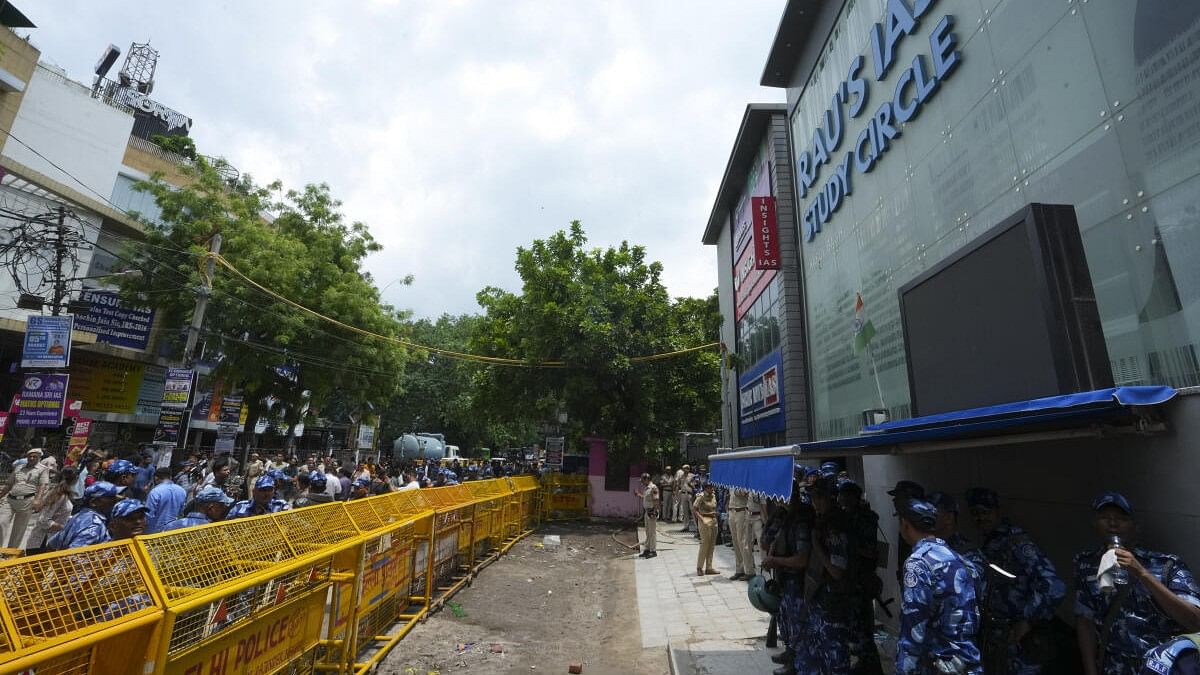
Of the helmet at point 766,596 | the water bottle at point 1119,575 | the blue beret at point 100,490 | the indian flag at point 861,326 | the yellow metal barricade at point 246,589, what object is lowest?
the helmet at point 766,596

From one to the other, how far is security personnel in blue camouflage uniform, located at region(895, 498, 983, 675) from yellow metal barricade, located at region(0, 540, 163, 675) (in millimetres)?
3907

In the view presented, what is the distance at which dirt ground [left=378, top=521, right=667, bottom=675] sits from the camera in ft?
20.2

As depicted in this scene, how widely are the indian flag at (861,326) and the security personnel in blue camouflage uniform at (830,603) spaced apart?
→ 5142 millimetres

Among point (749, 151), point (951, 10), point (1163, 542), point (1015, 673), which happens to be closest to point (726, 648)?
point (1015, 673)

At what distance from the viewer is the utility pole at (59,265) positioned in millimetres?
18000

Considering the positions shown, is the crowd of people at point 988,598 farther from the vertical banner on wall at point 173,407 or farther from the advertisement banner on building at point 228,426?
the advertisement banner on building at point 228,426

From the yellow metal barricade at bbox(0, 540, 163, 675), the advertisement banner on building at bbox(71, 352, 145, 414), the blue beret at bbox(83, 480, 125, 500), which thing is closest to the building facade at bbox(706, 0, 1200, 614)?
the yellow metal barricade at bbox(0, 540, 163, 675)

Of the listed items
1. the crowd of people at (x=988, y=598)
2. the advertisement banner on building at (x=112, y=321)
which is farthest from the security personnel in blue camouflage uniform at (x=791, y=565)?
the advertisement banner on building at (x=112, y=321)

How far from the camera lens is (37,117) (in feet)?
73.8

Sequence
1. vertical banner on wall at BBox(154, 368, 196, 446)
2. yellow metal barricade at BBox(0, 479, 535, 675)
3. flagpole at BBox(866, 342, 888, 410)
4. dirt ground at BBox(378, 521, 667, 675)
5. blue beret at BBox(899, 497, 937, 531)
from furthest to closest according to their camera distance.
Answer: vertical banner on wall at BBox(154, 368, 196, 446) → flagpole at BBox(866, 342, 888, 410) → dirt ground at BBox(378, 521, 667, 675) → blue beret at BBox(899, 497, 937, 531) → yellow metal barricade at BBox(0, 479, 535, 675)

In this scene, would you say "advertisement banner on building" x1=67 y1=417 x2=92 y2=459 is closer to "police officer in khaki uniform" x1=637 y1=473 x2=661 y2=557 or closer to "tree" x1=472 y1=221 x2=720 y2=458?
"tree" x1=472 y1=221 x2=720 y2=458

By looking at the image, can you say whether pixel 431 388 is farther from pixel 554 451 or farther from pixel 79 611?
pixel 79 611

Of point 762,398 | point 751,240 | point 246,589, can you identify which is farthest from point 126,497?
point 751,240

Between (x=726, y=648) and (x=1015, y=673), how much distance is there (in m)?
3.55
